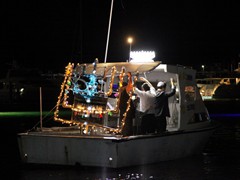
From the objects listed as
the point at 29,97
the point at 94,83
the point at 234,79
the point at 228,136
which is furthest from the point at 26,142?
the point at 234,79

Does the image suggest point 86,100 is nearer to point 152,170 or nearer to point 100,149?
point 100,149

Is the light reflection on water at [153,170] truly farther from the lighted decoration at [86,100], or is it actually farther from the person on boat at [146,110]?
the lighted decoration at [86,100]

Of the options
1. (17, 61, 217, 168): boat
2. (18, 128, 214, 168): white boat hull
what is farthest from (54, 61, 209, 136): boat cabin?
(18, 128, 214, 168): white boat hull

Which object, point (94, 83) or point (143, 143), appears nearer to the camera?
point (143, 143)

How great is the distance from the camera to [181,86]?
1343 centimetres

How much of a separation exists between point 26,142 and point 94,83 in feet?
6.97

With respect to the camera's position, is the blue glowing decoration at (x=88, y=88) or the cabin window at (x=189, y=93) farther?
the cabin window at (x=189, y=93)

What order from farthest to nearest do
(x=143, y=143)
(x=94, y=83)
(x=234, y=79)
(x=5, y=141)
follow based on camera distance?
(x=234, y=79)
(x=5, y=141)
(x=94, y=83)
(x=143, y=143)

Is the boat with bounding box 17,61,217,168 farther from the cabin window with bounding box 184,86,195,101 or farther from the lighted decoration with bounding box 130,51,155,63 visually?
the lighted decoration with bounding box 130,51,155,63

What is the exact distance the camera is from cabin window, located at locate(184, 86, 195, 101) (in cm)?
1377

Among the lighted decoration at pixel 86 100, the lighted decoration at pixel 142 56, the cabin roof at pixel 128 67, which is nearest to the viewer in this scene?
the cabin roof at pixel 128 67

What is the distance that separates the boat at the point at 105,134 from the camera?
37.2ft

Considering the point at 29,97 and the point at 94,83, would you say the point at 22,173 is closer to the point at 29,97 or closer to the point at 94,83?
the point at 94,83

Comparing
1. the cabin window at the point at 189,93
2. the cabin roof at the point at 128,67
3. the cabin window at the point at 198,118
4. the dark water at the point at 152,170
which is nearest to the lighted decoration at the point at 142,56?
the cabin roof at the point at 128,67
